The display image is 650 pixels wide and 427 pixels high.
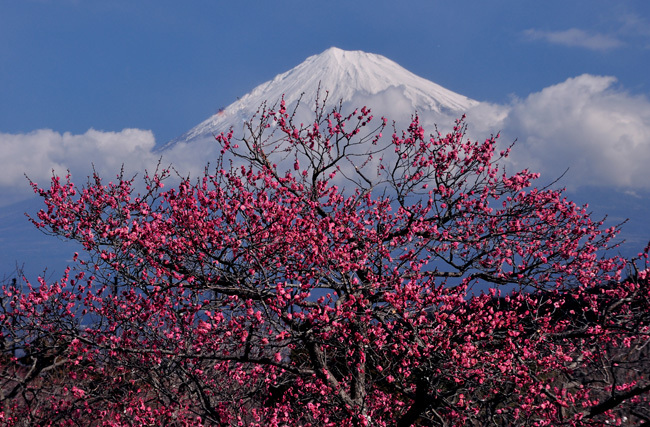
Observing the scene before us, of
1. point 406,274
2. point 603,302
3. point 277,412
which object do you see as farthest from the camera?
point 603,302

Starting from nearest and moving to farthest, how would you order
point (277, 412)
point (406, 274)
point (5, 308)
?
point (406, 274) < point (5, 308) < point (277, 412)

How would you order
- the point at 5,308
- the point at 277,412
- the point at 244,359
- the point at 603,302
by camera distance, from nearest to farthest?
the point at 244,359 < the point at 5,308 < the point at 277,412 < the point at 603,302

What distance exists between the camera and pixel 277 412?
484 inches

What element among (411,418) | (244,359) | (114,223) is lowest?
(411,418)

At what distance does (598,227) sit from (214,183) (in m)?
9.28

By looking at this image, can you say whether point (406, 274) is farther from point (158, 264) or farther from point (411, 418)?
point (158, 264)

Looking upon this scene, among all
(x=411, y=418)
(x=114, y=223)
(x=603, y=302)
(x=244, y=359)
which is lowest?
(x=411, y=418)

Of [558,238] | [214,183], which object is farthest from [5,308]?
[558,238]

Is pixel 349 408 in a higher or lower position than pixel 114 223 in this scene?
lower

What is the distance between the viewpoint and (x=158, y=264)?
9.32m

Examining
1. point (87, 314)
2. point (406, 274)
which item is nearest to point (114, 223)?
point (87, 314)

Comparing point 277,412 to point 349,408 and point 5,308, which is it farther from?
point 5,308

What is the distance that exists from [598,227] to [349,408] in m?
8.30

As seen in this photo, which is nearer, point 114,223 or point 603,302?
point 114,223
